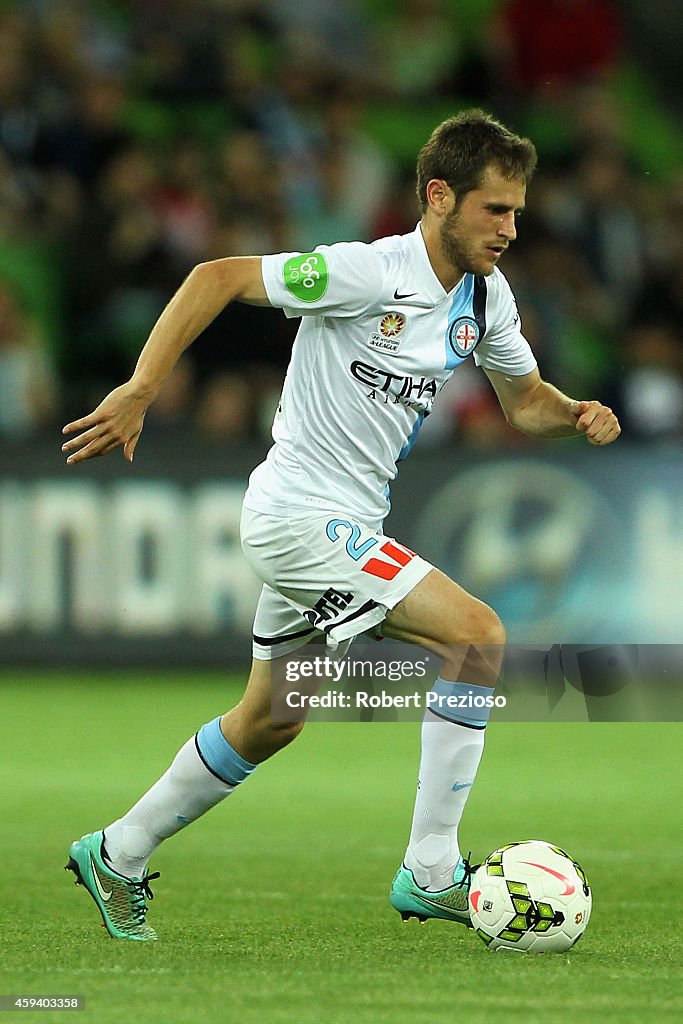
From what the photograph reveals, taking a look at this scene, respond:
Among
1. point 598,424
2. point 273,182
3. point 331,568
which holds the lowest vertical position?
point 331,568

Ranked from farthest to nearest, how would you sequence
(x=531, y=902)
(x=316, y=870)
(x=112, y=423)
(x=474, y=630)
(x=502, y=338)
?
1. (x=316, y=870)
2. (x=502, y=338)
3. (x=474, y=630)
4. (x=531, y=902)
5. (x=112, y=423)

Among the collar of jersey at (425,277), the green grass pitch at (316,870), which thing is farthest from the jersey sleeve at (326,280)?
the green grass pitch at (316,870)

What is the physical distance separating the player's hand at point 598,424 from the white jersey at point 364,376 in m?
0.42

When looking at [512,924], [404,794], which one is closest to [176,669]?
[404,794]

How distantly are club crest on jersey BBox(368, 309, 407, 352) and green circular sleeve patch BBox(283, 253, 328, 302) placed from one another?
0.76 feet

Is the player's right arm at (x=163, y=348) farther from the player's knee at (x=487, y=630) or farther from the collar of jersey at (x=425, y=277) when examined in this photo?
the player's knee at (x=487, y=630)

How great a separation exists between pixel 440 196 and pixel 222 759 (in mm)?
1747

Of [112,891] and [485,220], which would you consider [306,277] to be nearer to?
[485,220]

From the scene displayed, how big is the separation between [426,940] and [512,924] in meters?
0.31

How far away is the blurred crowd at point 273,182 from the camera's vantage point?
1203 cm

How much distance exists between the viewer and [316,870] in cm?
615

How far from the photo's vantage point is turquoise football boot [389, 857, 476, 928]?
516 centimetres

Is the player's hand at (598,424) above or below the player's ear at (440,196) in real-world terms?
below

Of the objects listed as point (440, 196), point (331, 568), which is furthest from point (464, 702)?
point (440, 196)
